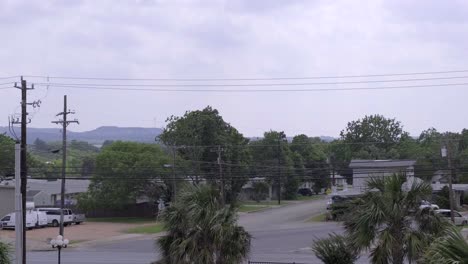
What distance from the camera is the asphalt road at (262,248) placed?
4109 cm

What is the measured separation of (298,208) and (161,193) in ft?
63.6

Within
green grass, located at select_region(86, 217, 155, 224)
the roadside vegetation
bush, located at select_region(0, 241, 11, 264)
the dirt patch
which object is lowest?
the dirt patch

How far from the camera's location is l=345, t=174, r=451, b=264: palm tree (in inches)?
694

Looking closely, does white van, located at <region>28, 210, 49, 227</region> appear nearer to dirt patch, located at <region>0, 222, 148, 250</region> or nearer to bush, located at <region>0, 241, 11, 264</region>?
dirt patch, located at <region>0, 222, 148, 250</region>

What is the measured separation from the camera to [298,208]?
8856 cm

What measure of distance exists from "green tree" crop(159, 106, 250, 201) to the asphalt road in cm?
997

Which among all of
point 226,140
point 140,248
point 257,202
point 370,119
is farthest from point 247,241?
point 370,119

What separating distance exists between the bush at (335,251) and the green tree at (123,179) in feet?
184

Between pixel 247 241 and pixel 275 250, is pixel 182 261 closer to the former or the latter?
pixel 247 241

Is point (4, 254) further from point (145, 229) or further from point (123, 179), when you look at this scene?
point (123, 179)

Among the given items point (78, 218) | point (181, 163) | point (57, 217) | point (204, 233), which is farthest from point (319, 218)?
point (204, 233)

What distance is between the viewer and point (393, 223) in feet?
59.0

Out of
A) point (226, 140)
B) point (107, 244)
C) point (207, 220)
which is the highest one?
point (226, 140)

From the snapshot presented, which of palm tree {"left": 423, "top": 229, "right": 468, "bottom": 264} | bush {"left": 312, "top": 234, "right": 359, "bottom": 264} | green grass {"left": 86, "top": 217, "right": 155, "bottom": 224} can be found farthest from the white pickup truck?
palm tree {"left": 423, "top": 229, "right": 468, "bottom": 264}
